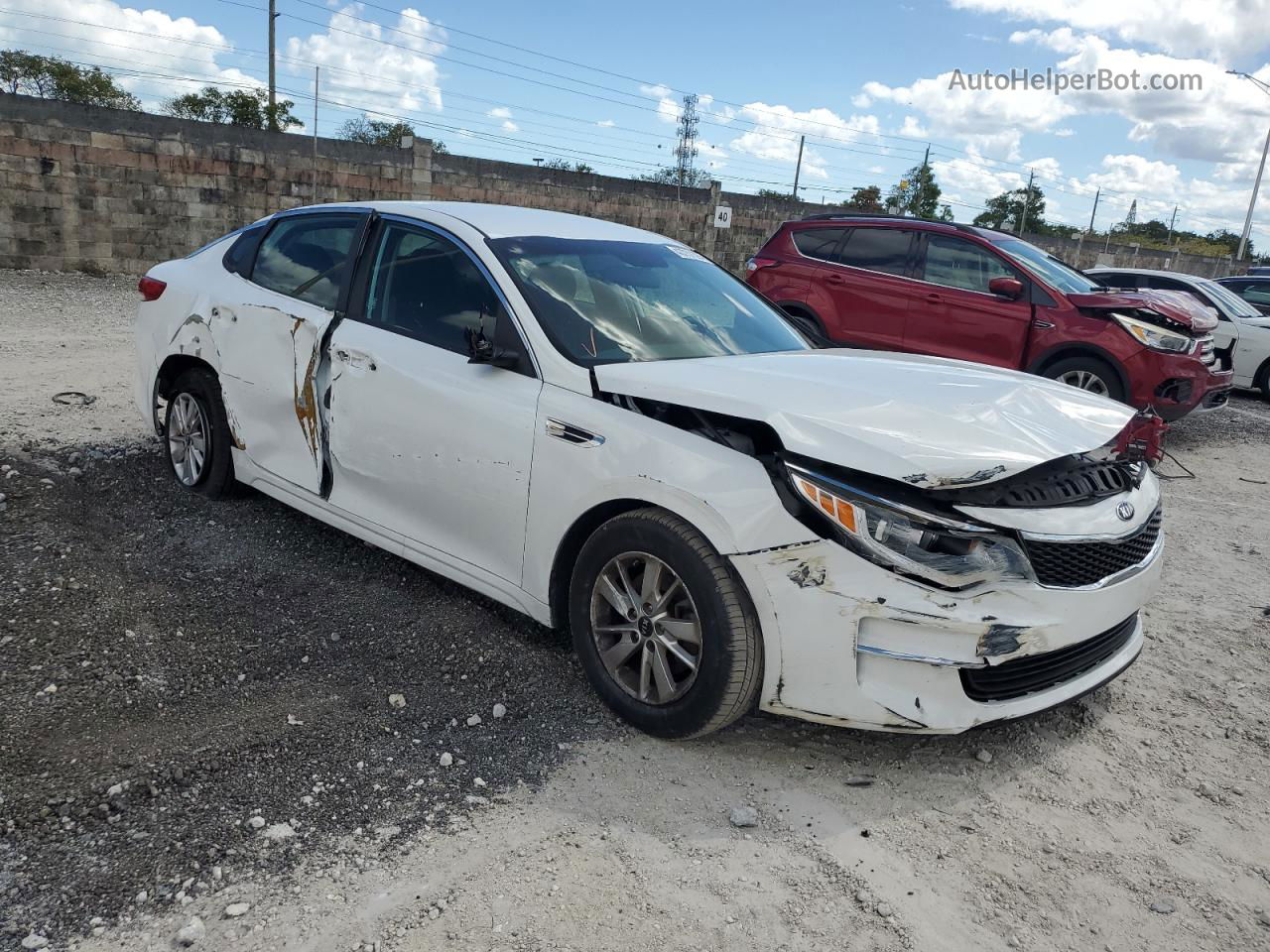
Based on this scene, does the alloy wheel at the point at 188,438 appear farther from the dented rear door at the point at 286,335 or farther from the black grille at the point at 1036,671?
the black grille at the point at 1036,671

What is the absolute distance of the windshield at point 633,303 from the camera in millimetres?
3547

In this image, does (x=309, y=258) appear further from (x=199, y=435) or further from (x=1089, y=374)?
(x=1089, y=374)

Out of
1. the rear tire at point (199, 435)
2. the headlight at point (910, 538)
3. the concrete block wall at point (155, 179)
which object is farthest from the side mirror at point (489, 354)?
the concrete block wall at point (155, 179)

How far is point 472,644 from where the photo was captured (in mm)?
3771

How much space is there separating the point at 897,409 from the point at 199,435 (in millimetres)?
3683

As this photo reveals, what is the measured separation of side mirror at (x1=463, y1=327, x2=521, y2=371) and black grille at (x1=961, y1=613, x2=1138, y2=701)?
183 cm

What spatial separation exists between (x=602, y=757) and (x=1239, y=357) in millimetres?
13089

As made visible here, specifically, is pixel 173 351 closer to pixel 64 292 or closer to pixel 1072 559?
pixel 1072 559

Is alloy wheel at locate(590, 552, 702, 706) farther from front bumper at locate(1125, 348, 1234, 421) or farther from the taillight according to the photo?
front bumper at locate(1125, 348, 1234, 421)

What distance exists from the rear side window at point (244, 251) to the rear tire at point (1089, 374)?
6539 mm

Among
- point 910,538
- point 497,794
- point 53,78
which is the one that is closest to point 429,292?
point 497,794

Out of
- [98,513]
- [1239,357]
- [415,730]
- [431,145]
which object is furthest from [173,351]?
[431,145]

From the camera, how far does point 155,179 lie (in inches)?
638

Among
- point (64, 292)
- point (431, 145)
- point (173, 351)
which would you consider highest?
point (431, 145)
